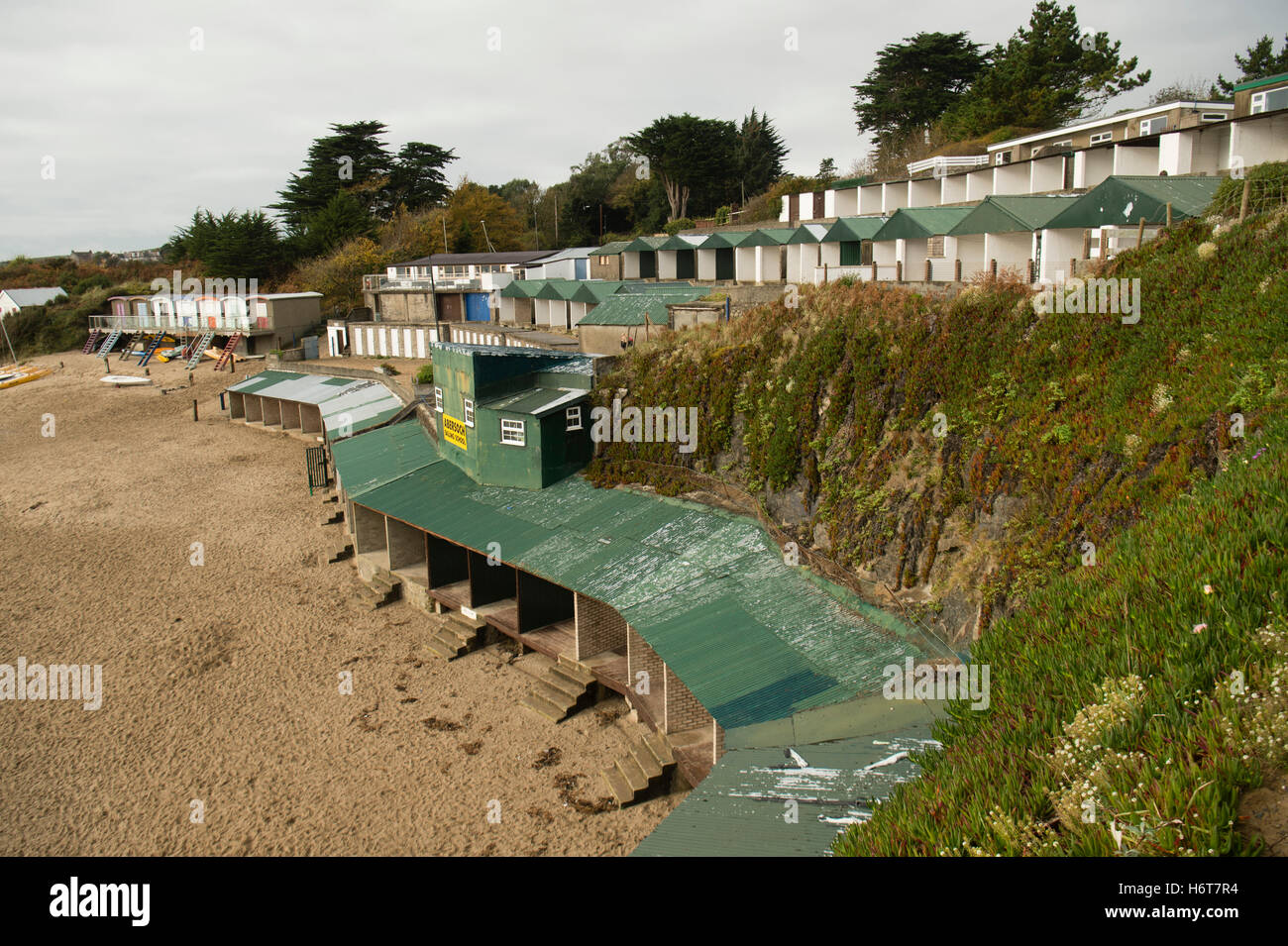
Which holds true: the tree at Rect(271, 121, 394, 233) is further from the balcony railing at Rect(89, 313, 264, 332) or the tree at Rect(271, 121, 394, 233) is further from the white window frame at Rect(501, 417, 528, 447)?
the white window frame at Rect(501, 417, 528, 447)

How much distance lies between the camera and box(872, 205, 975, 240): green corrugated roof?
89.6ft

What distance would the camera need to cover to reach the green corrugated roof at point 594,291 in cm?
3966

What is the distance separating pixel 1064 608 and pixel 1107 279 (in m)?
9.22

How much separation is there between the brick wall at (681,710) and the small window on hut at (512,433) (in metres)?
10.1

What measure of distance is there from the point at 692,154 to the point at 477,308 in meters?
23.7

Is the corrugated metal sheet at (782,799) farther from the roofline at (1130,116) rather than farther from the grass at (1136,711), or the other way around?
the roofline at (1130,116)

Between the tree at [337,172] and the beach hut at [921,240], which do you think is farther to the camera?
the tree at [337,172]

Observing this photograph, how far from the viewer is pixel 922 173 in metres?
43.7

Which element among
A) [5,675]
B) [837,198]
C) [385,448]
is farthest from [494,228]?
[5,675]

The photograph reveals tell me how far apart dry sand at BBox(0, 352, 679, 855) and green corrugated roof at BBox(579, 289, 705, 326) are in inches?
503

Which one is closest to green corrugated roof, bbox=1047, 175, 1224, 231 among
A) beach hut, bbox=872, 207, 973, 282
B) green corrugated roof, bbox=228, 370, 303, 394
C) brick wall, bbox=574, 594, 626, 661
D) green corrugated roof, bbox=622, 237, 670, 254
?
beach hut, bbox=872, 207, 973, 282

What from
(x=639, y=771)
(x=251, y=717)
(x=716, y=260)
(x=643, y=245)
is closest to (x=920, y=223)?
(x=716, y=260)

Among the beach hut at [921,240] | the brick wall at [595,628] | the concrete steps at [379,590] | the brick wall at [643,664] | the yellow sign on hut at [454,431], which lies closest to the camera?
the brick wall at [643,664]

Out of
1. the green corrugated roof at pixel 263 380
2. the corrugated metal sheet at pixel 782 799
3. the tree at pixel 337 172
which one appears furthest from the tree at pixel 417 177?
the corrugated metal sheet at pixel 782 799
